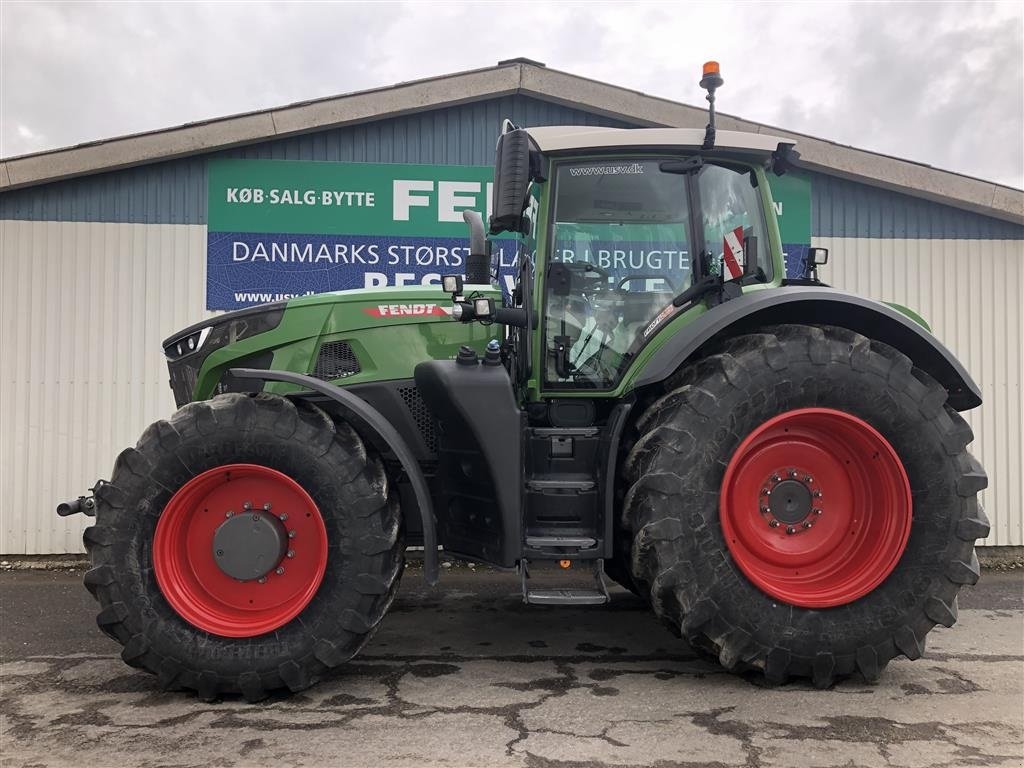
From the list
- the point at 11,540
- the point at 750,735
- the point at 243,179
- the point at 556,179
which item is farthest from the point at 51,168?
the point at 750,735

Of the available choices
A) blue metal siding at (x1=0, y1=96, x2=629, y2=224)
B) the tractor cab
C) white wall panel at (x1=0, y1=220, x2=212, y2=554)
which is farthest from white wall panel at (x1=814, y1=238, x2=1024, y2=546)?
white wall panel at (x1=0, y1=220, x2=212, y2=554)

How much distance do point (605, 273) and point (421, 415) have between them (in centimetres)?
124

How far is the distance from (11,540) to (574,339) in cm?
557

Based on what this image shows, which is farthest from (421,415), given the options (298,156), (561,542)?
(298,156)

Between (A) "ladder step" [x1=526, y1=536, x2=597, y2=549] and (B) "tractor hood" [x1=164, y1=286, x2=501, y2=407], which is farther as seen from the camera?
(B) "tractor hood" [x1=164, y1=286, x2=501, y2=407]

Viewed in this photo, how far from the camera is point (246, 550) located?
3.53 meters

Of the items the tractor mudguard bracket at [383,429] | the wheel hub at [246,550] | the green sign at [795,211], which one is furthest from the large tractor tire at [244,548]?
the green sign at [795,211]

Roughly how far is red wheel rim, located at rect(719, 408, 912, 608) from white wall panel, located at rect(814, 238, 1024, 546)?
13.1ft

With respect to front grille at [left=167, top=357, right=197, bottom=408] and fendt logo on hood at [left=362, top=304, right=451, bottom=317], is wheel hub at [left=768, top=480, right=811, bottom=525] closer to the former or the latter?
fendt logo on hood at [left=362, top=304, right=451, bottom=317]

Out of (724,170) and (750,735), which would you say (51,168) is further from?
(750,735)

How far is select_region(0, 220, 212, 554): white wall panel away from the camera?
21.6 ft

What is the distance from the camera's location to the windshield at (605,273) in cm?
387

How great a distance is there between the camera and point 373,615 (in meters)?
3.49

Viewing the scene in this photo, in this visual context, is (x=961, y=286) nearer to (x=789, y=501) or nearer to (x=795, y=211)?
(x=795, y=211)
